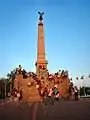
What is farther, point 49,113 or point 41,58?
point 41,58

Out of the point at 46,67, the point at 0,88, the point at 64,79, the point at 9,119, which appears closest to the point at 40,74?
the point at 46,67

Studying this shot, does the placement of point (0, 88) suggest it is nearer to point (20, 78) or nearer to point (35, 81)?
point (20, 78)

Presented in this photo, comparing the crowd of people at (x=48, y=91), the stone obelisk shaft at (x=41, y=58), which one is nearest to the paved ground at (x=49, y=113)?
the crowd of people at (x=48, y=91)

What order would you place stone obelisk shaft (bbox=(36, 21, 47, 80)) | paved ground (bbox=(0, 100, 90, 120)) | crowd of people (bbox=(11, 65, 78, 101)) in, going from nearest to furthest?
1. paved ground (bbox=(0, 100, 90, 120))
2. crowd of people (bbox=(11, 65, 78, 101))
3. stone obelisk shaft (bbox=(36, 21, 47, 80))

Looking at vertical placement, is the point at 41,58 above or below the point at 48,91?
above

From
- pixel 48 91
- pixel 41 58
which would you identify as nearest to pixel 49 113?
pixel 48 91

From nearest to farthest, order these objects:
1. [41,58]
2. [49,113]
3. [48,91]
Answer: [49,113] < [48,91] < [41,58]

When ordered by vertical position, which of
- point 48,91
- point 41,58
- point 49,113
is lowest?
point 49,113

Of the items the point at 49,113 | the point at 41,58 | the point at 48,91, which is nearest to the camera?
the point at 49,113

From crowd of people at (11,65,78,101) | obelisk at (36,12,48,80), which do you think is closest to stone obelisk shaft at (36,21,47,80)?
obelisk at (36,12,48,80)

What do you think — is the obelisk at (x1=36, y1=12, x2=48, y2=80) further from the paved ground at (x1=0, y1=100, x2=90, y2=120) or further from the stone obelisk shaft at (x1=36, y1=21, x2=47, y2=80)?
the paved ground at (x1=0, y1=100, x2=90, y2=120)

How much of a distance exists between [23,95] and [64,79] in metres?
9.63

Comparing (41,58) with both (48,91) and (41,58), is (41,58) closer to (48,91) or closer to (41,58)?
(41,58)

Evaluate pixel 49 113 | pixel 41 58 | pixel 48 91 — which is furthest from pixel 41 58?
pixel 49 113
